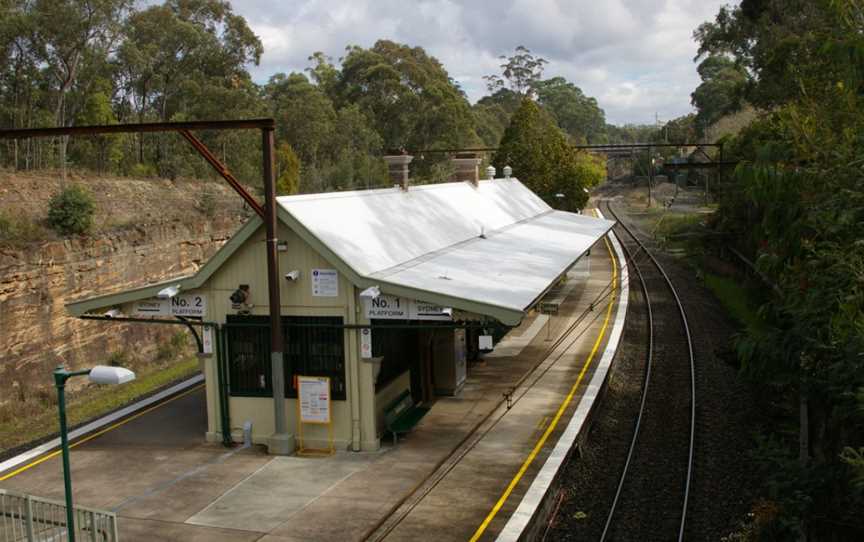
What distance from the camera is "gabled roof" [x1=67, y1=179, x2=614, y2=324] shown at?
46.8 ft

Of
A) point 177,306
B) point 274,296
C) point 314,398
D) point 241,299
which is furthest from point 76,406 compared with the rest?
point 274,296

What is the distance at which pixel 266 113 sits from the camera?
48719mm

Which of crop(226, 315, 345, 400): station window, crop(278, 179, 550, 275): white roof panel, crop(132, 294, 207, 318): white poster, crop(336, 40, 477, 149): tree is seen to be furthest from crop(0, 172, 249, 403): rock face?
crop(336, 40, 477, 149): tree

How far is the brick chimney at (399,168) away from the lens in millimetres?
21203

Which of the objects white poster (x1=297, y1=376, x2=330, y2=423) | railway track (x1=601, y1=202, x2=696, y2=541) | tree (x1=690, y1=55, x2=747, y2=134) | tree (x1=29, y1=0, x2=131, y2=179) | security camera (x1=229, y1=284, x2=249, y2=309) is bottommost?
railway track (x1=601, y1=202, x2=696, y2=541)

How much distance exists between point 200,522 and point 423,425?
215 inches

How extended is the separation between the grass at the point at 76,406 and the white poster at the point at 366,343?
23.5 feet

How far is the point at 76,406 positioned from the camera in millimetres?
21328

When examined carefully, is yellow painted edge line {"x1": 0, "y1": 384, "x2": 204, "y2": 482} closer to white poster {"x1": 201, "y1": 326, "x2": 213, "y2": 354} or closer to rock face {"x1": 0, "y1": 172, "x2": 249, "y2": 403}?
white poster {"x1": 201, "y1": 326, "x2": 213, "y2": 354}

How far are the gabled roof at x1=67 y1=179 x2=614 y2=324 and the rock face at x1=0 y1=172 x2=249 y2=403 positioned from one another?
1074 cm

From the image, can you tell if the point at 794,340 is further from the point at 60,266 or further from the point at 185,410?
the point at 60,266

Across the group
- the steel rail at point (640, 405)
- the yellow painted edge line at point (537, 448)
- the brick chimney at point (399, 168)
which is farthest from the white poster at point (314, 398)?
the brick chimney at point (399, 168)

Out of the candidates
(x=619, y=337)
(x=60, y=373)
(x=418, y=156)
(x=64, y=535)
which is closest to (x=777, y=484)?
(x=60, y=373)

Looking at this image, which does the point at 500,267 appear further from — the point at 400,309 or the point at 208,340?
the point at 208,340
